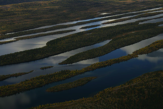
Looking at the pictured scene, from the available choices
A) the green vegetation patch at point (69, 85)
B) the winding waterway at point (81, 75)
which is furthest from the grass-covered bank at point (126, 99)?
the green vegetation patch at point (69, 85)

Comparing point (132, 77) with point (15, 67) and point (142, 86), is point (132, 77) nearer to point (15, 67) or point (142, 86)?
point (142, 86)

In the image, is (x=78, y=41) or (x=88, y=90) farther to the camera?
(x=78, y=41)

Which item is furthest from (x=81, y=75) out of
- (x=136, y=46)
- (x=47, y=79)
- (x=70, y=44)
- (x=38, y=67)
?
(x=136, y=46)

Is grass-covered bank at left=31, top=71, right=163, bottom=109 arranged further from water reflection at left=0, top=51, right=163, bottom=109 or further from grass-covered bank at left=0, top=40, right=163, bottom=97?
grass-covered bank at left=0, top=40, right=163, bottom=97

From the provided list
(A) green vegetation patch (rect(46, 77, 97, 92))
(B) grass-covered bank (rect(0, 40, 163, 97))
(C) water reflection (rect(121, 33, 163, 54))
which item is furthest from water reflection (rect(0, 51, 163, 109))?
(C) water reflection (rect(121, 33, 163, 54))

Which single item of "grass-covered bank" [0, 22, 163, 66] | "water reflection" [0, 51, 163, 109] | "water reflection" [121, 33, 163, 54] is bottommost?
"water reflection" [0, 51, 163, 109]

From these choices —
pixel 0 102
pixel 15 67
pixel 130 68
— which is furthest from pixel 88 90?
pixel 15 67

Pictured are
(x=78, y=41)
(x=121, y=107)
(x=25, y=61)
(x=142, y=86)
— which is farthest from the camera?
(x=78, y=41)

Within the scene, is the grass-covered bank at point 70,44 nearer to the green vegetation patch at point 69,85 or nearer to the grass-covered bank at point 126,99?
the green vegetation patch at point 69,85
